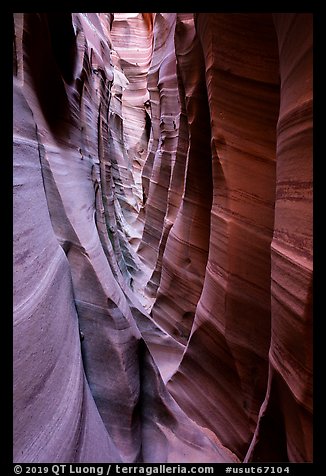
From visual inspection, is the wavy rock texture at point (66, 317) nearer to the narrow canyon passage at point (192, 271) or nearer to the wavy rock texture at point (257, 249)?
the narrow canyon passage at point (192, 271)

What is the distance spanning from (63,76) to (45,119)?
121cm

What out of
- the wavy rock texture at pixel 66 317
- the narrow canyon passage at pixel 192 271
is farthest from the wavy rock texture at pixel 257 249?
the wavy rock texture at pixel 66 317

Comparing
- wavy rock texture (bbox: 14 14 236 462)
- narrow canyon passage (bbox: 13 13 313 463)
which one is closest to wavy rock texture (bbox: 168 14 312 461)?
narrow canyon passage (bbox: 13 13 313 463)

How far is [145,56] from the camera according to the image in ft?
44.9

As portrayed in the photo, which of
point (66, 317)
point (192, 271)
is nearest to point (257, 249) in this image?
point (66, 317)

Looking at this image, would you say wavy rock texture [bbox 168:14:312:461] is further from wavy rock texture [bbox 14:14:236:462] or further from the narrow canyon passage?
wavy rock texture [bbox 14:14:236:462]

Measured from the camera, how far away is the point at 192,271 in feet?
15.3

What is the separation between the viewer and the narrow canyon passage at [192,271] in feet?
5.80

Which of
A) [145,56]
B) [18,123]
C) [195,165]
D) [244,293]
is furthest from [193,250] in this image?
[145,56]

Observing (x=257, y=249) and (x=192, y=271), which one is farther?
(x=192, y=271)

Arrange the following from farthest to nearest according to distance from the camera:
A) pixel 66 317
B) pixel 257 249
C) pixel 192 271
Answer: pixel 192 271 → pixel 257 249 → pixel 66 317

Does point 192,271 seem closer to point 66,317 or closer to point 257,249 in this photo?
point 257,249

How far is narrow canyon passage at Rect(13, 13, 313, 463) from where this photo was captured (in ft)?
5.80
